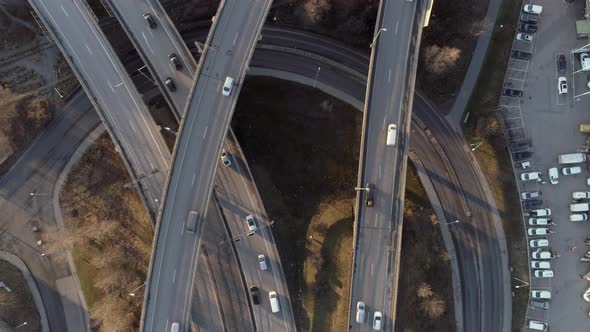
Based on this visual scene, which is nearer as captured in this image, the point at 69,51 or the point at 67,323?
the point at 69,51

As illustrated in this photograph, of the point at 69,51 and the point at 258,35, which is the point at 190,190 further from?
the point at 69,51

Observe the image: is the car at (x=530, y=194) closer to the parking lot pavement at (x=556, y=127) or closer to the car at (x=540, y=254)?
the parking lot pavement at (x=556, y=127)

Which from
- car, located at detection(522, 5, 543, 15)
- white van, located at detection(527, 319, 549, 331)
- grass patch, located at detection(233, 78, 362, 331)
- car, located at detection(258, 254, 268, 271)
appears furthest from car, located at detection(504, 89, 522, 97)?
car, located at detection(258, 254, 268, 271)

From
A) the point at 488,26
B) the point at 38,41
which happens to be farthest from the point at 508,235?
the point at 38,41

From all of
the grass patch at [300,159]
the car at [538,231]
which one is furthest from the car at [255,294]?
the car at [538,231]

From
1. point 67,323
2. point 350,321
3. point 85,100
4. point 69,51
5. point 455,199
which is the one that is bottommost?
point 67,323
